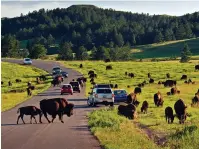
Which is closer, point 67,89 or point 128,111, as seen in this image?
point 128,111

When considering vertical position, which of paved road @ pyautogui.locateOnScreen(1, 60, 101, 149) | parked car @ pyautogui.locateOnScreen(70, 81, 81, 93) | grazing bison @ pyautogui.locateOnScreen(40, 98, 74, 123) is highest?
grazing bison @ pyautogui.locateOnScreen(40, 98, 74, 123)

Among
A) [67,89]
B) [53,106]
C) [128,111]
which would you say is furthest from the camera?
[67,89]

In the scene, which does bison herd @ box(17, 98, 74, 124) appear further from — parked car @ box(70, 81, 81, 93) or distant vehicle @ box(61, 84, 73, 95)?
parked car @ box(70, 81, 81, 93)

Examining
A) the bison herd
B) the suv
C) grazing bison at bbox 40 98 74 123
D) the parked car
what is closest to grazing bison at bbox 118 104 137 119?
the bison herd

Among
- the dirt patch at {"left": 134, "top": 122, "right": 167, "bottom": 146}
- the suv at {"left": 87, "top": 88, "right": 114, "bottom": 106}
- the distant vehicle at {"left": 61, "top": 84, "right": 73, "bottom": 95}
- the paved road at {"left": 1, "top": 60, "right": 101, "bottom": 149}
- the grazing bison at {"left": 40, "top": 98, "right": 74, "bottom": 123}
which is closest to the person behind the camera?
the paved road at {"left": 1, "top": 60, "right": 101, "bottom": 149}

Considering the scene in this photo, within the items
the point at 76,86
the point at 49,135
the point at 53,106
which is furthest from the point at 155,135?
the point at 76,86

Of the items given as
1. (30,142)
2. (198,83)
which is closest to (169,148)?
(30,142)

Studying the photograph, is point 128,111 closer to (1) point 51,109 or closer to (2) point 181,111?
(2) point 181,111

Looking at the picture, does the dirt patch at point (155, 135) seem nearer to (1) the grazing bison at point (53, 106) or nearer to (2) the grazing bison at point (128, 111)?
(2) the grazing bison at point (128, 111)

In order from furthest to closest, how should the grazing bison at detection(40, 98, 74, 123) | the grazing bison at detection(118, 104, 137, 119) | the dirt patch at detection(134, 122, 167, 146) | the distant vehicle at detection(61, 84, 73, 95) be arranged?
the distant vehicle at detection(61, 84, 73, 95) < the grazing bison at detection(118, 104, 137, 119) < the grazing bison at detection(40, 98, 74, 123) < the dirt patch at detection(134, 122, 167, 146)

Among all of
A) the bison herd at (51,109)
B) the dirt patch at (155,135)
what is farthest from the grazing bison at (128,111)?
the bison herd at (51,109)

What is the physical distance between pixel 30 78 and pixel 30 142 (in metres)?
66.1

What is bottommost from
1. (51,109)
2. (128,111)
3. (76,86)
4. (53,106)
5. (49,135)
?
(76,86)

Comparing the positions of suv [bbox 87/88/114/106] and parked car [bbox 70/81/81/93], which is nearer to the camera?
suv [bbox 87/88/114/106]
